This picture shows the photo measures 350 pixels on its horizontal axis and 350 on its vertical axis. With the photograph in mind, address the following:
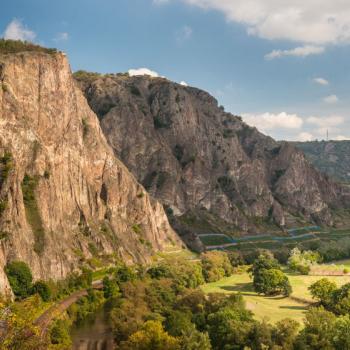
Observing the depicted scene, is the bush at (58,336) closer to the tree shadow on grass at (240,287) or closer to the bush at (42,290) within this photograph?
the bush at (42,290)

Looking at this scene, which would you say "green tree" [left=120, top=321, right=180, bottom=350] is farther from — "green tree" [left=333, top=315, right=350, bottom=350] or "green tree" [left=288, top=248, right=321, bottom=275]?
"green tree" [left=288, top=248, right=321, bottom=275]

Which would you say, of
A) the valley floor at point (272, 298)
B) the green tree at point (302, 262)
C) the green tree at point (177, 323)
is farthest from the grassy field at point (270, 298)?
the green tree at point (177, 323)

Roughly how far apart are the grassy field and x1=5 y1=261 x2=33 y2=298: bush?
165 ft

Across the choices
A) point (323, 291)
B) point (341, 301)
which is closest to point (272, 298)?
point (323, 291)

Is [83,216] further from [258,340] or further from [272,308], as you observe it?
[258,340]

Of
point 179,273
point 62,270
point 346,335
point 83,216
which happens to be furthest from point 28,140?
point 346,335

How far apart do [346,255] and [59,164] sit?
13195 centimetres

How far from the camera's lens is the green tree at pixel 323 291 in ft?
344

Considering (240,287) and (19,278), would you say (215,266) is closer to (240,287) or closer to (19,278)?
(240,287)

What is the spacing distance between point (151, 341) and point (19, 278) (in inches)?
2056

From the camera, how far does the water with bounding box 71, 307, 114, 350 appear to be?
279ft

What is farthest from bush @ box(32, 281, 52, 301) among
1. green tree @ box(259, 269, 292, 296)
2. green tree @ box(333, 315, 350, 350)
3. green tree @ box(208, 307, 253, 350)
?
green tree @ box(333, 315, 350, 350)

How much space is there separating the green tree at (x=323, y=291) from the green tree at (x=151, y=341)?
52.4 metres

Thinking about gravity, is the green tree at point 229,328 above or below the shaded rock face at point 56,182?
below
